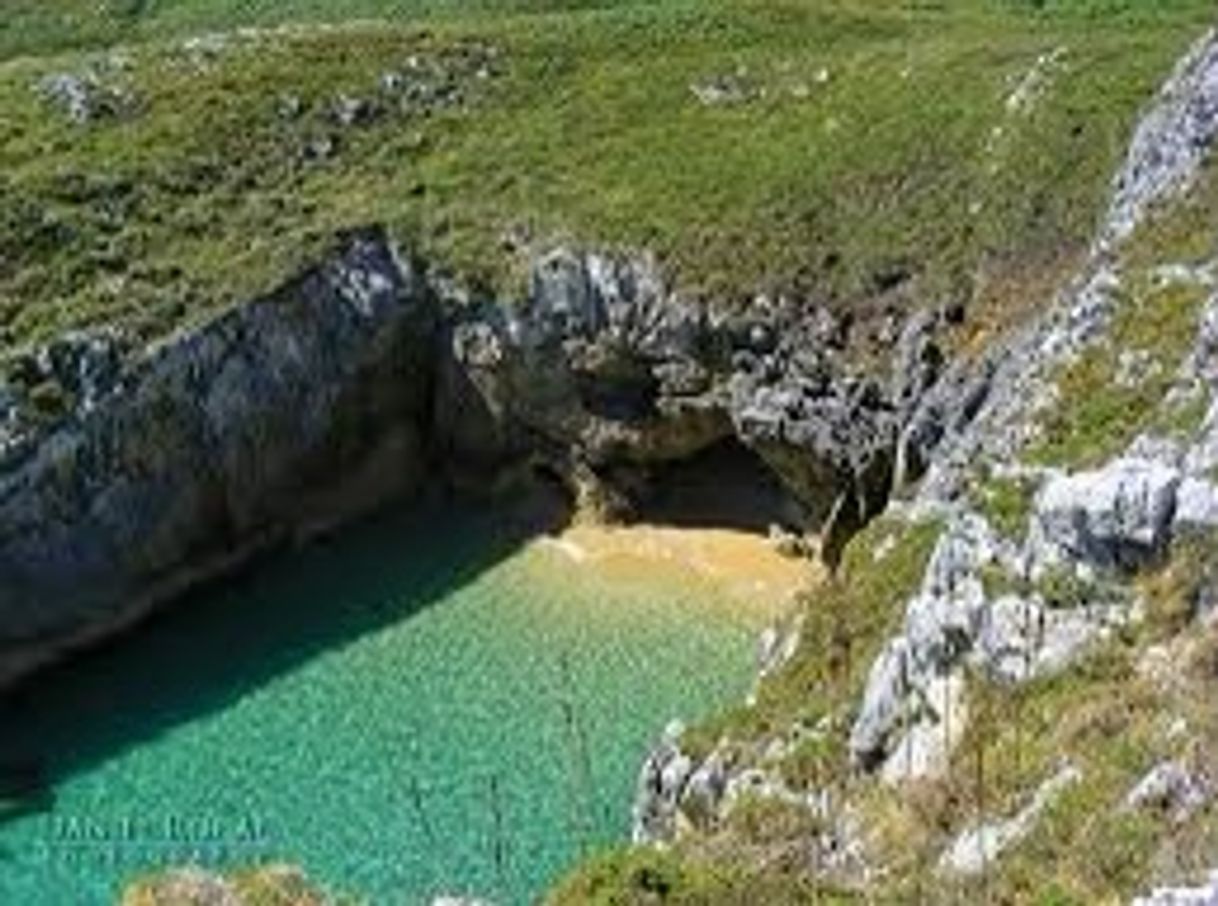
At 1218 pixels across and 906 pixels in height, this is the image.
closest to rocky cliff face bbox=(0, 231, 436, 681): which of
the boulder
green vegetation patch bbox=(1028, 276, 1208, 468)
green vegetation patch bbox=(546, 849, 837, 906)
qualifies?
green vegetation patch bbox=(1028, 276, 1208, 468)

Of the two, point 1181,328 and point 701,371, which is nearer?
point 1181,328

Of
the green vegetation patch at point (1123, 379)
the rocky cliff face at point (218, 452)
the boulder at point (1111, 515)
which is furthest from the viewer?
the rocky cliff face at point (218, 452)

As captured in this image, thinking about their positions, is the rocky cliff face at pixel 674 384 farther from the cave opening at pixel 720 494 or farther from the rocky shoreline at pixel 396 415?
the cave opening at pixel 720 494

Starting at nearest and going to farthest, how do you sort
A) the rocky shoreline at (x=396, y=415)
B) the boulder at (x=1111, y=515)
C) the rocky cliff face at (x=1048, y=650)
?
the rocky cliff face at (x=1048, y=650) < the boulder at (x=1111, y=515) < the rocky shoreline at (x=396, y=415)

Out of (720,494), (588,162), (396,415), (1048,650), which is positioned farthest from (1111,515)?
(588,162)

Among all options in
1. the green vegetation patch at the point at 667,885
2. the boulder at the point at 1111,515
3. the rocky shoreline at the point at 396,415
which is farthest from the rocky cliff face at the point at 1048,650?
the rocky shoreline at the point at 396,415

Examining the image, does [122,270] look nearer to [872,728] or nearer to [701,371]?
[701,371]

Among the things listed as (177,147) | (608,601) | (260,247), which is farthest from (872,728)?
(177,147)
